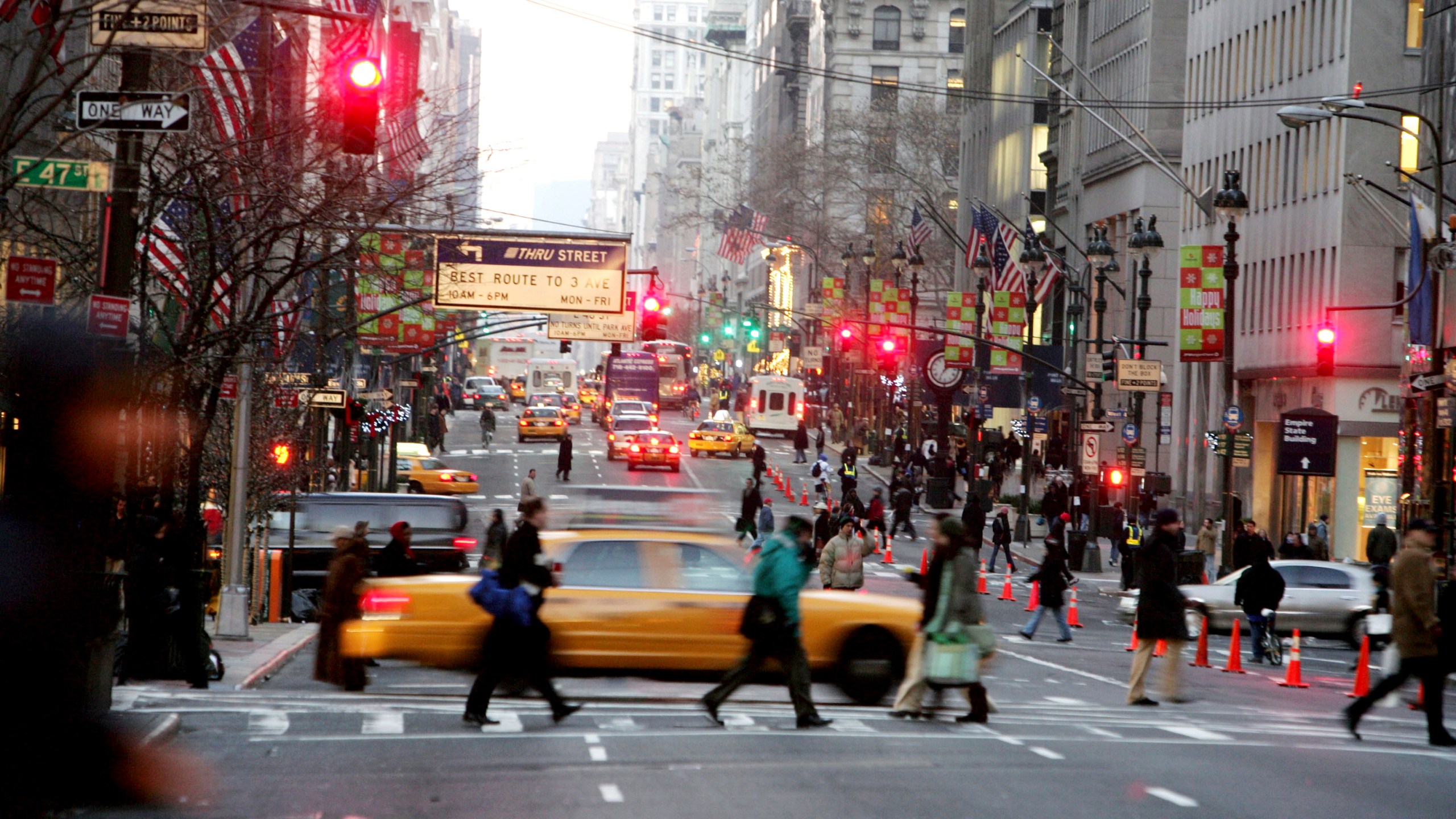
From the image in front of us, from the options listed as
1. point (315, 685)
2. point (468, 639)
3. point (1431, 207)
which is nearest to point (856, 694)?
point (468, 639)

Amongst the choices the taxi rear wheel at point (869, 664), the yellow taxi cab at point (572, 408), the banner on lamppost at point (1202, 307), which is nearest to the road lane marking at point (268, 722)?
the taxi rear wheel at point (869, 664)

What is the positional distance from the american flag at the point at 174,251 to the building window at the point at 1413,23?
34.0 m

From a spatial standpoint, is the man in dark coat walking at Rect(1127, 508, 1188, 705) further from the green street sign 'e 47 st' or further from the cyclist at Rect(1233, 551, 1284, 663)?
the cyclist at Rect(1233, 551, 1284, 663)

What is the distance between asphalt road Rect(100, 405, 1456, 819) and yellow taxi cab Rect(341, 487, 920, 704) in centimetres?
41

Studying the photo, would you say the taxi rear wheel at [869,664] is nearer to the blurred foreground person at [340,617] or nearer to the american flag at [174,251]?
the blurred foreground person at [340,617]

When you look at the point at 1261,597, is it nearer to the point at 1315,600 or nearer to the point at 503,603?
the point at 1315,600

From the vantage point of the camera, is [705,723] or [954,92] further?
[954,92]

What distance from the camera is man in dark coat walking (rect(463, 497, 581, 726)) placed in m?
14.4

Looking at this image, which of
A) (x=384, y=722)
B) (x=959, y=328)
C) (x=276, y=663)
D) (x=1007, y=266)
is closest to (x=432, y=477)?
(x=1007, y=266)

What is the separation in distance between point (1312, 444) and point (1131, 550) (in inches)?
169

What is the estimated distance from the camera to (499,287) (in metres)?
40.1

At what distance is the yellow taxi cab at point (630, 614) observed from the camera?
648 inches

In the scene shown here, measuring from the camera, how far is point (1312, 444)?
1538 inches

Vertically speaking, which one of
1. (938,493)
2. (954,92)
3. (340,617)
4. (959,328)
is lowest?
(340,617)
